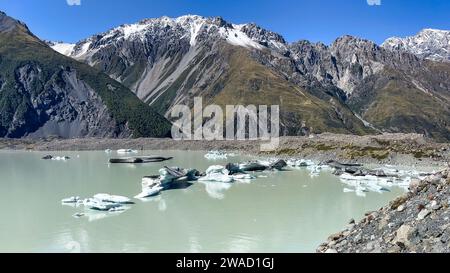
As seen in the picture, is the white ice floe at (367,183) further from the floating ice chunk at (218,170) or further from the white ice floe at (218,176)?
the floating ice chunk at (218,170)

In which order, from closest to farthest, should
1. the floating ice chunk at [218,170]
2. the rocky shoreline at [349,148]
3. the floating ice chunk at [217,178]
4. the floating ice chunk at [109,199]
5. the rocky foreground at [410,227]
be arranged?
the rocky foreground at [410,227], the floating ice chunk at [109,199], the floating ice chunk at [217,178], the floating ice chunk at [218,170], the rocky shoreline at [349,148]

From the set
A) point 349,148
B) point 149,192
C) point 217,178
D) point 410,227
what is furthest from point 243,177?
point 349,148

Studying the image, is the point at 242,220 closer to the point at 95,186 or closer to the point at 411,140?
the point at 95,186

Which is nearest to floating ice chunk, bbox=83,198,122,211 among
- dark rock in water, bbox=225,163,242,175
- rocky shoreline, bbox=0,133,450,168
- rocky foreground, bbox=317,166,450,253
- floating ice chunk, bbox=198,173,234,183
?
rocky foreground, bbox=317,166,450,253

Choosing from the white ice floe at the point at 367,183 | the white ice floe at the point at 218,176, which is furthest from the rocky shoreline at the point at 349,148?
the white ice floe at the point at 218,176

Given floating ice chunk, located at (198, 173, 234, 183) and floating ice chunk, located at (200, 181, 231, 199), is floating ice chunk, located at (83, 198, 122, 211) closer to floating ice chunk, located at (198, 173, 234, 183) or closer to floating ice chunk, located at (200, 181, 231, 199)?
floating ice chunk, located at (200, 181, 231, 199)

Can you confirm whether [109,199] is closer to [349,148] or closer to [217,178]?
[217,178]
